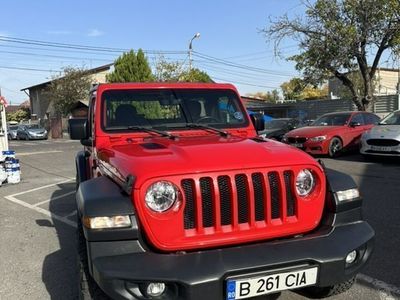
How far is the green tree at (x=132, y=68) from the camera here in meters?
35.2

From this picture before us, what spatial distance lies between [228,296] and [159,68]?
35.7 meters

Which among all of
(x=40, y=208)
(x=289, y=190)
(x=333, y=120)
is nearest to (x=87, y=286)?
(x=289, y=190)

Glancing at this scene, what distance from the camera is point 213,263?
285 centimetres

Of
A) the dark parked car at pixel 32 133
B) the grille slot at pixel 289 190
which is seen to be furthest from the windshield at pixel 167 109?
the dark parked car at pixel 32 133

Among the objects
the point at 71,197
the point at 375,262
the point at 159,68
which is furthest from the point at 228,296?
the point at 159,68

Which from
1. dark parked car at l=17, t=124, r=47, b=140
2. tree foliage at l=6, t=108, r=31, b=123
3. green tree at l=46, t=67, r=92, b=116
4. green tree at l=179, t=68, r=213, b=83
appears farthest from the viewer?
tree foliage at l=6, t=108, r=31, b=123

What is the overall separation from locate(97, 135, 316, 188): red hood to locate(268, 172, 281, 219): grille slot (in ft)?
0.27

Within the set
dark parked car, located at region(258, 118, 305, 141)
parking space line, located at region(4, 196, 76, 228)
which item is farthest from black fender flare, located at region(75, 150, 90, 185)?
dark parked car, located at region(258, 118, 305, 141)

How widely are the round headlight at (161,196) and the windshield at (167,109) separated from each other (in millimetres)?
1632

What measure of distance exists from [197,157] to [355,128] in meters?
12.6

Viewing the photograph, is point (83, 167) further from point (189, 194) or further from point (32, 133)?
point (32, 133)

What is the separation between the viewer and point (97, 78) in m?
50.0

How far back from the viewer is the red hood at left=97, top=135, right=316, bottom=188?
121 inches

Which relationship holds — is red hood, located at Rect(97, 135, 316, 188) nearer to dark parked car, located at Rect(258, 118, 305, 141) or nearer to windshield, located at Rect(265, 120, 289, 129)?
dark parked car, located at Rect(258, 118, 305, 141)
